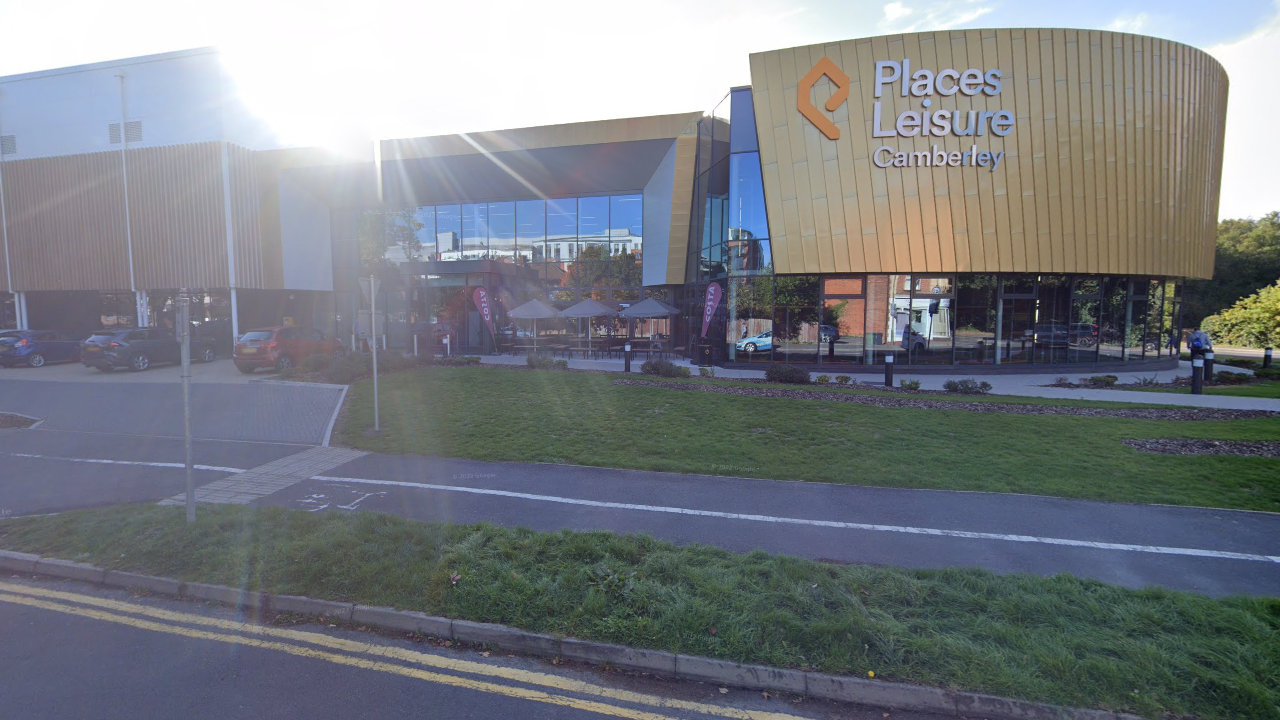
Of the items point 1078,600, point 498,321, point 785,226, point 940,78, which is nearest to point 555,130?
point 498,321

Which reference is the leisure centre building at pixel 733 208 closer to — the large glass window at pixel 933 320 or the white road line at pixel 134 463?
the large glass window at pixel 933 320

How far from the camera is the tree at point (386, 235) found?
2995cm

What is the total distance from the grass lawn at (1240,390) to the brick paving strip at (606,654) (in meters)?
16.7

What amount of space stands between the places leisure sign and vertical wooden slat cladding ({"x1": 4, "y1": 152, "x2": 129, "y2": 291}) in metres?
29.5

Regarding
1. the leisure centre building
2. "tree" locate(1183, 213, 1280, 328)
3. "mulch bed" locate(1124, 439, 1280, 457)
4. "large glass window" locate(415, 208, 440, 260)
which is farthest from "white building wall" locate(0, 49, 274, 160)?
"tree" locate(1183, 213, 1280, 328)

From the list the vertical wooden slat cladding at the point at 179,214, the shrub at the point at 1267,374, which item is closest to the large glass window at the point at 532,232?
the vertical wooden slat cladding at the point at 179,214

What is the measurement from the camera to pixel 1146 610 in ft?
13.0

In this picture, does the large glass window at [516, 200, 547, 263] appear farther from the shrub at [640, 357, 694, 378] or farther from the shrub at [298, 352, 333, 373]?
the shrub at [640, 357, 694, 378]

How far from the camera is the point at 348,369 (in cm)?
1538

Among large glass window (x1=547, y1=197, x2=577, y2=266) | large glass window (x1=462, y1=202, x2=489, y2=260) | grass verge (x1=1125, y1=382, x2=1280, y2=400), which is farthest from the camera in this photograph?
large glass window (x1=462, y1=202, x2=489, y2=260)

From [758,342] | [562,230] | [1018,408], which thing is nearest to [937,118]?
[758,342]

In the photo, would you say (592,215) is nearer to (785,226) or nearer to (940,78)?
(785,226)

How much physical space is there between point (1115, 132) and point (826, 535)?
21696mm

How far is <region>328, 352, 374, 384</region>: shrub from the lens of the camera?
49.7 feet
